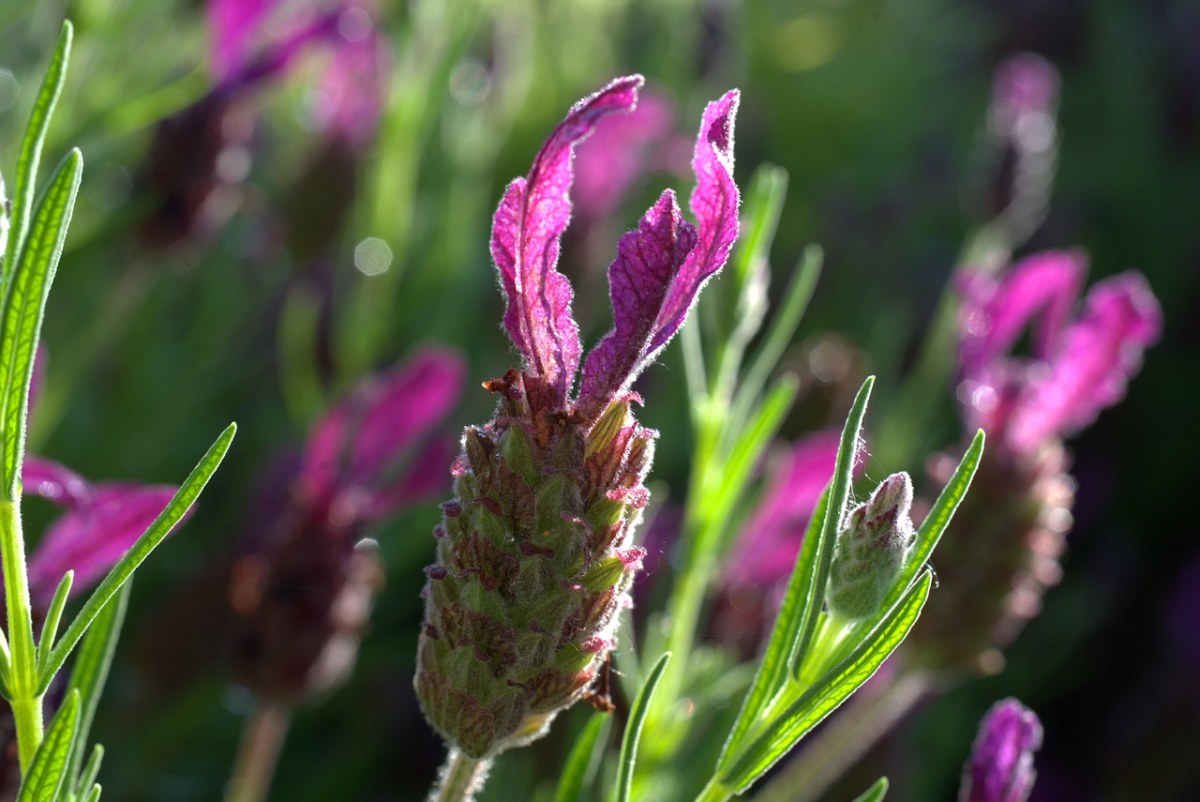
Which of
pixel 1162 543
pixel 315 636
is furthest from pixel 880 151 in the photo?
pixel 315 636

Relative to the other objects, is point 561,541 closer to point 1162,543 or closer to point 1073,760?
point 1073,760

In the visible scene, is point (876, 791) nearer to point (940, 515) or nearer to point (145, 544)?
point (940, 515)

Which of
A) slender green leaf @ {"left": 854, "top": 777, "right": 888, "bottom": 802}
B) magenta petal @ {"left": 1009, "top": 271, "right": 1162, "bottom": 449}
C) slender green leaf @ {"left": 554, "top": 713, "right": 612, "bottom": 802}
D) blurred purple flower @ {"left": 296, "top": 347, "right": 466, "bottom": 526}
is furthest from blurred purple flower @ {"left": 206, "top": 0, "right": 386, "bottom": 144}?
slender green leaf @ {"left": 854, "top": 777, "right": 888, "bottom": 802}

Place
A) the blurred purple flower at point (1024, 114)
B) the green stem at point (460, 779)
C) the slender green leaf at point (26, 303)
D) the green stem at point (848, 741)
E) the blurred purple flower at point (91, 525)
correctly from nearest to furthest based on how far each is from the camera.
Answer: the slender green leaf at point (26, 303) → the green stem at point (460, 779) → the blurred purple flower at point (91, 525) → the green stem at point (848, 741) → the blurred purple flower at point (1024, 114)

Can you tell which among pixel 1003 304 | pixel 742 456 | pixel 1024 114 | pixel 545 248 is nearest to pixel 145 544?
pixel 545 248

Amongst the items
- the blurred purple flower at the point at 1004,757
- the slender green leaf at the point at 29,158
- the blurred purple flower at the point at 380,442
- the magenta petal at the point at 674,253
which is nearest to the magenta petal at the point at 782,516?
the blurred purple flower at the point at 380,442

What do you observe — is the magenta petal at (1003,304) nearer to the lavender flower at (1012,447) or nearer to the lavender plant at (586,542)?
the lavender flower at (1012,447)
